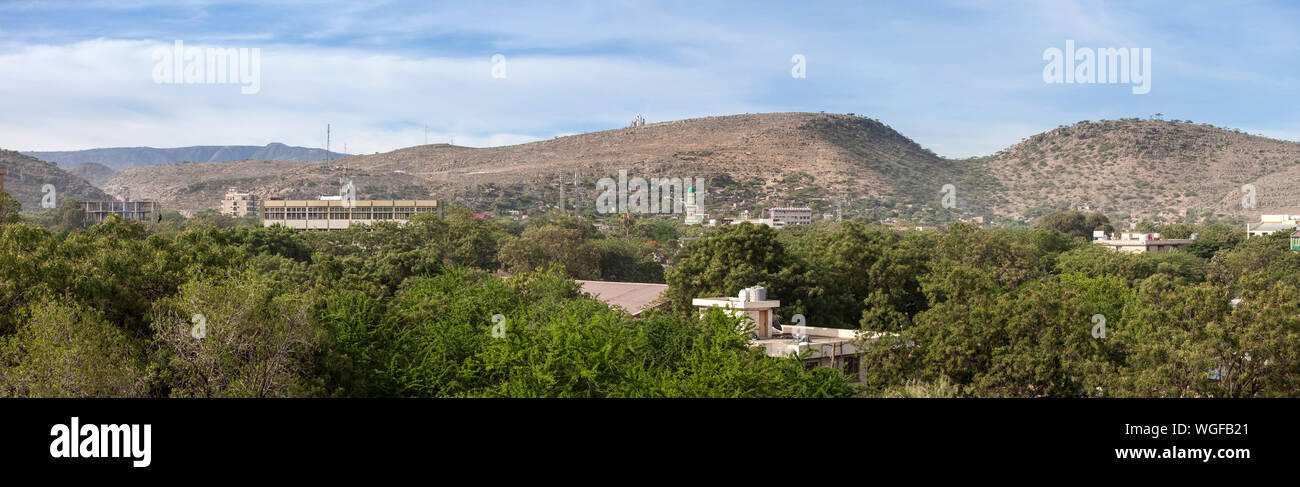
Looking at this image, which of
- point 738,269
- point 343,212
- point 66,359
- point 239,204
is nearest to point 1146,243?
point 738,269

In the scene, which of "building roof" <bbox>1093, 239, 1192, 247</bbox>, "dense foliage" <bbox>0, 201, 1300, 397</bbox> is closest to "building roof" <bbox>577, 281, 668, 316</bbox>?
"dense foliage" <bbox>0, 201, 1300, 397</bbox>

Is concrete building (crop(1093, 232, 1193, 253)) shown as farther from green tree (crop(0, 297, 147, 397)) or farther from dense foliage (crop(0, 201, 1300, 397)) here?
green tree (crop(0, 297, 147, 397))

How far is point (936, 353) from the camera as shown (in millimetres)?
24656

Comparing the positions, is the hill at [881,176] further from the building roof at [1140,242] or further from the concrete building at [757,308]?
the concrete building at [757,308]

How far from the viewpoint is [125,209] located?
130 meters

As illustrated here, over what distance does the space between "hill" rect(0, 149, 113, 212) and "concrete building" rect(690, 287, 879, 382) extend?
502 ft

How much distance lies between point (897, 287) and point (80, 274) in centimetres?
2959

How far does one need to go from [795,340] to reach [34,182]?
17493 cm

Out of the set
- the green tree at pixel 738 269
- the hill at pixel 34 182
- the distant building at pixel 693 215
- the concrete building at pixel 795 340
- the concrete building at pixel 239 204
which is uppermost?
the hill at pixel 34 182

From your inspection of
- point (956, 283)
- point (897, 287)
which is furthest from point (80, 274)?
point (897, 287)

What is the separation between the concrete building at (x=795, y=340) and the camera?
2528cm

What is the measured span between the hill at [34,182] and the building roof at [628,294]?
137m

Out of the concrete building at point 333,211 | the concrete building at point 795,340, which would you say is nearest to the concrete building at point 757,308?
the concrete building at point 795,340

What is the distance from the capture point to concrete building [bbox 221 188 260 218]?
152000mm
